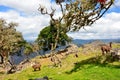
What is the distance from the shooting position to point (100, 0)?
5494 cm

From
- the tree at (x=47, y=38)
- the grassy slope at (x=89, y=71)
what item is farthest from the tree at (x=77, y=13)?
the tree at (x=47, y=38)

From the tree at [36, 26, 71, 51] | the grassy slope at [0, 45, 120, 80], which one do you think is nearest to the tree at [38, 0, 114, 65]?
the grassy slope at [0, 45, 120, 80]

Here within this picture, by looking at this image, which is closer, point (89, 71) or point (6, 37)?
point (89, 71)

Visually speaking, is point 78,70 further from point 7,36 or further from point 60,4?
point 7,36

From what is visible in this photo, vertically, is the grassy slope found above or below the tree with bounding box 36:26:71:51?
above

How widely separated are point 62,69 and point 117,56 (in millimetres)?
10496

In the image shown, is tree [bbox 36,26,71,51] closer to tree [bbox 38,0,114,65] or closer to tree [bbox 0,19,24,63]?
tree [bbox 0,19,24,63]

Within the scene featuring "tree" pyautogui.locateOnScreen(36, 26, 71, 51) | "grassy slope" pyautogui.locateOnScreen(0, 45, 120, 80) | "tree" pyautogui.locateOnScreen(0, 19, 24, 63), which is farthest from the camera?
"tree" pyautogui.locateOnScreen(36, 26, 71, 51)

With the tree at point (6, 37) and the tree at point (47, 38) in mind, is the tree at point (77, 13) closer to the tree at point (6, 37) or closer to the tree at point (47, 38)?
the tree at point (6, 37)

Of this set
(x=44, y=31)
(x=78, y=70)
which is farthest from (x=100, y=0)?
(x=44, y=31)

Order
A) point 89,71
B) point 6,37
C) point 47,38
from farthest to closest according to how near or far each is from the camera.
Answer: point 47,38 → point 6,37 → point 89,71

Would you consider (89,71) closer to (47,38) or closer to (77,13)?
(77,13)

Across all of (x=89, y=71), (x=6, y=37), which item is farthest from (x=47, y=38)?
Answer: (x=89, y=71)

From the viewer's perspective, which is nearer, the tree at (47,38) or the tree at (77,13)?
the tree at (77,13)
